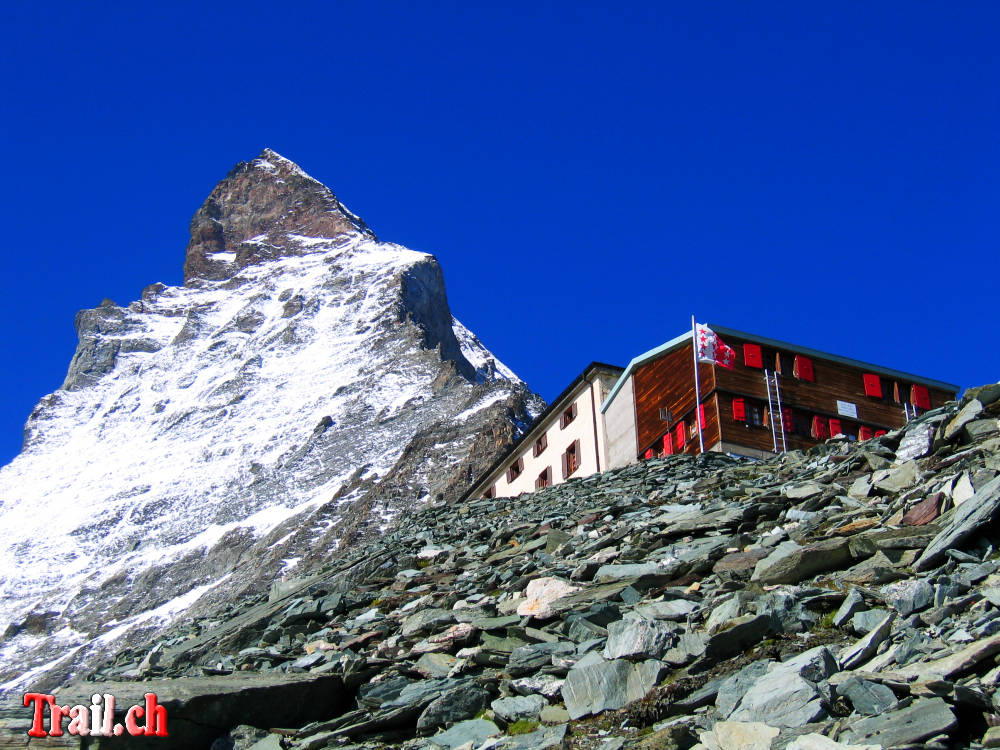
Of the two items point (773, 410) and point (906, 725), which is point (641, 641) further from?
point (773, 410)

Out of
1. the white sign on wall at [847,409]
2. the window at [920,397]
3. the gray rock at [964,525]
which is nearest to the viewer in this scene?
the gray rock at [964,525]

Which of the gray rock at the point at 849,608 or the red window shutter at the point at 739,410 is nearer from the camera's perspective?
the gray rock at the point at 849,608

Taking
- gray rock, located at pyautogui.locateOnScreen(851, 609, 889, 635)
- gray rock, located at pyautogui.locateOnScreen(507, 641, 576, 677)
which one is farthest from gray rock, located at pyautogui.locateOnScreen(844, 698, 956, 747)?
gray rock, located at pyautogui.locateOnScreen(507, 641, 576, 677)

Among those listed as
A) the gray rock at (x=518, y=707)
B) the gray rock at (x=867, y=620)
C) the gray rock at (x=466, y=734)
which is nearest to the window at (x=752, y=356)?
the gray rock at (x=867, y=620)

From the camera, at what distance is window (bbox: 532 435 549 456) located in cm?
5522

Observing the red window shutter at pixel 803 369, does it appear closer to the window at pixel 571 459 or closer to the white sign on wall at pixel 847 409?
the white sign on wall at pixel 847 409

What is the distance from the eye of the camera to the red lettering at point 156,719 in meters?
12.4

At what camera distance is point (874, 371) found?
145ft

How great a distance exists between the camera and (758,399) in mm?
40625

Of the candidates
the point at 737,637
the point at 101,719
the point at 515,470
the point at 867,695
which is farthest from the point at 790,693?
the point at 515,470

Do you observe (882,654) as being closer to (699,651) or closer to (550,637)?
(699,651)

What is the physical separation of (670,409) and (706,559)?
27.2 m

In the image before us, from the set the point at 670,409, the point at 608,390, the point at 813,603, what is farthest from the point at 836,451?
the point at 608,390

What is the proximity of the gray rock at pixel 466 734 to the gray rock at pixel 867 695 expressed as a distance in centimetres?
364
